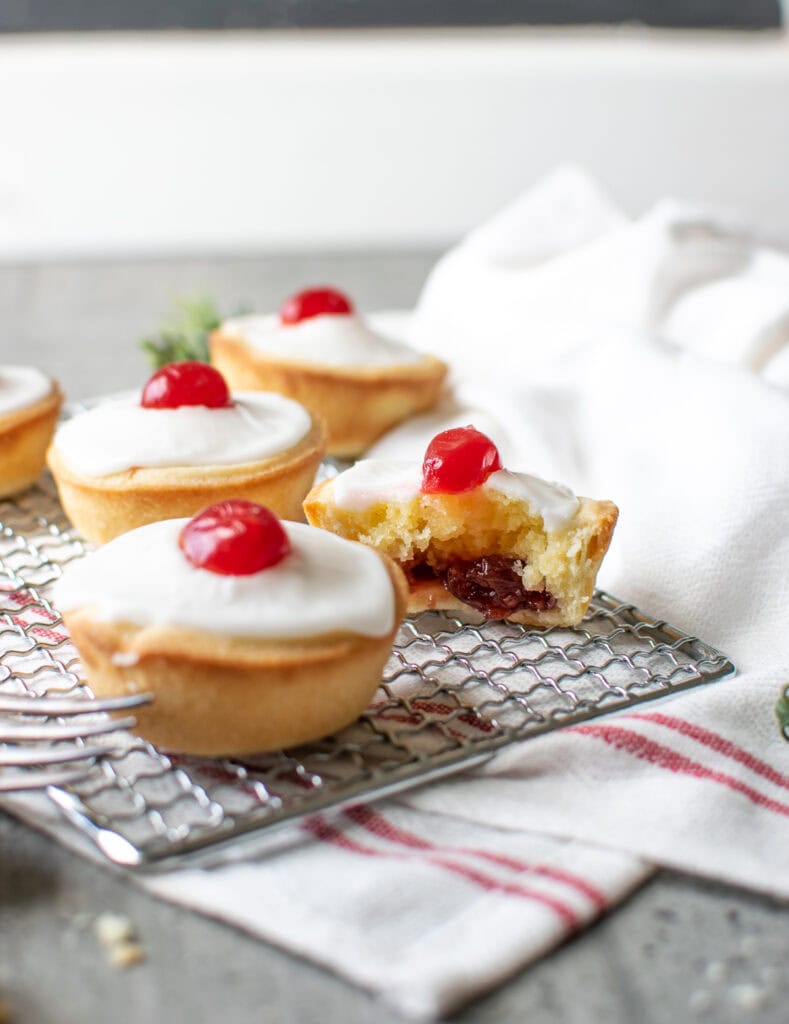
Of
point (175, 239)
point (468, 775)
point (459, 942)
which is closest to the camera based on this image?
point (459, 942)

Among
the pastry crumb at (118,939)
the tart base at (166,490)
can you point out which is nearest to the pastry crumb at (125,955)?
the pastry crumb at (118,939)

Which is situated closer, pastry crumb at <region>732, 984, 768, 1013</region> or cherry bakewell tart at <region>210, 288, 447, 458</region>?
pastry crumb at <region>732, 984, 768, 1013</region>

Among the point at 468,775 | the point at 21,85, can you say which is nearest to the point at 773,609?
the point at 468,775

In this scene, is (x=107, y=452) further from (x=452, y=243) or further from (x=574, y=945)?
(x=452, y=243)

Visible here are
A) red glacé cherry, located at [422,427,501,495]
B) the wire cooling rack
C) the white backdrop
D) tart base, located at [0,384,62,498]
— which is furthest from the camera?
the white backdrop

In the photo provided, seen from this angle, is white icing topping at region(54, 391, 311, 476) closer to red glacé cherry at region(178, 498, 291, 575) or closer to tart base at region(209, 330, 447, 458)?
tart base at region(209, 330, 447, 458)

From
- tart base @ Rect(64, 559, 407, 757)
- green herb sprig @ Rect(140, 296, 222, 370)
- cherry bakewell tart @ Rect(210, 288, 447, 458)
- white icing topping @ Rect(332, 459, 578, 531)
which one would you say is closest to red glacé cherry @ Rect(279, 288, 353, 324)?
cherry bakewell tart @ Rect(210, 288, 447, 458)

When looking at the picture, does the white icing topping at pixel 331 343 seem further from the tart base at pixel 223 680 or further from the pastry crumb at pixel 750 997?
the pastry crumb at pixel 750 997
